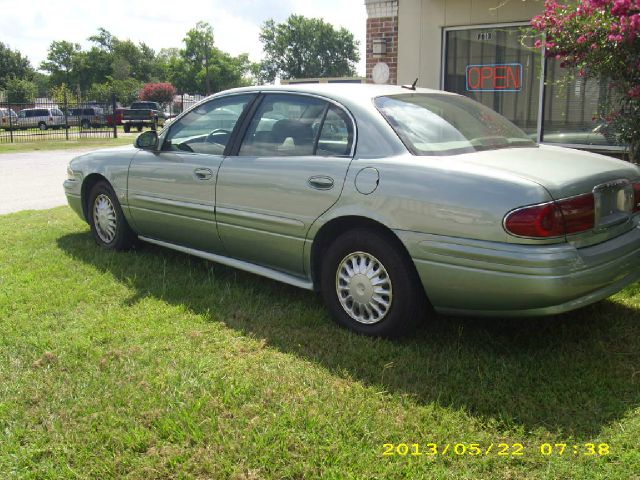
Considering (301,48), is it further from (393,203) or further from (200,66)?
(393,203)

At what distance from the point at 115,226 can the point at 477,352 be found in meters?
3.56

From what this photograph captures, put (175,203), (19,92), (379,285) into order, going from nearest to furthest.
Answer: (379,285)
(175,203)
(19,92)

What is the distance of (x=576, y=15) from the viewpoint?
18.8 feet

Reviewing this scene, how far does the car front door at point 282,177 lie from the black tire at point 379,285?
274mm

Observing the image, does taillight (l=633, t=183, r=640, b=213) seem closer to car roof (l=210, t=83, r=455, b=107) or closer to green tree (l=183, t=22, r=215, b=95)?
car roof (l=210, t=83, r=455, b=107)

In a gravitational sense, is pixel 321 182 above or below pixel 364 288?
above

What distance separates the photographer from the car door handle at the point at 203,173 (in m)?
→ 4.66

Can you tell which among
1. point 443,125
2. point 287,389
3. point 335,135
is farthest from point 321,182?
point 287,389

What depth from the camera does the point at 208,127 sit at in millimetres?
4934

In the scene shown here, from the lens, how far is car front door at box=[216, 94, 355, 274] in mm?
3947

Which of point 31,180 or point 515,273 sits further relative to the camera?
point 31,180

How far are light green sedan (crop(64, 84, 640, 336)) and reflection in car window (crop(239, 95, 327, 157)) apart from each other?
1 cm

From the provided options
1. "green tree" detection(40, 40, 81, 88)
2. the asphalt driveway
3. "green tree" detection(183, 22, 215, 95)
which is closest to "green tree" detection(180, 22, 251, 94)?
"green tree" detection(183, 22, 215, 95)

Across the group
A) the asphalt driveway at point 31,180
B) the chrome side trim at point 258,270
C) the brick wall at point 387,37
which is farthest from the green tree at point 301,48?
the chrome side trim at point 258,270
